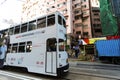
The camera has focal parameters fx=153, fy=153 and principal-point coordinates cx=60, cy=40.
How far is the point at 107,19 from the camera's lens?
112 feet

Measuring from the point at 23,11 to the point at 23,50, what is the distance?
6186cm

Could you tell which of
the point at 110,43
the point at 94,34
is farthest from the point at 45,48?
the point at 94,34

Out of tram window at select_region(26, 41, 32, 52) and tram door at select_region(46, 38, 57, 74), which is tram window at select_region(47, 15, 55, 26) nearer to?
tram door at select_region(46, 38, 57, 74)

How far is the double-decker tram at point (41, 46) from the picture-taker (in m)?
9.51

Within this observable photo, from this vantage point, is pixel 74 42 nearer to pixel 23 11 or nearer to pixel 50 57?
pixel 50 57

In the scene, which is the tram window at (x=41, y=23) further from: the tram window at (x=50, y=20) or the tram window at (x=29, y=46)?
the tram window at (x=29, y=46)

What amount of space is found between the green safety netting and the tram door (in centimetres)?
2479

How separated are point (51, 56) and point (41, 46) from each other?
1110 mm

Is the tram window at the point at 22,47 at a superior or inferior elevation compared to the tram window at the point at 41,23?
inferior

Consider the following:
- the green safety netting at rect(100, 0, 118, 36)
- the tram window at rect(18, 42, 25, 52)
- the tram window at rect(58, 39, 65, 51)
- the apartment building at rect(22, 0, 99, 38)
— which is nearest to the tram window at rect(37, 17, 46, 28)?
the tram window at rect(58, 39, 65, 51)

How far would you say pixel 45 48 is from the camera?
992cm

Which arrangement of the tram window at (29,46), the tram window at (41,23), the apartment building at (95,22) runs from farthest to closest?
the apartment building at (95,22), the tram window at (29,46), the tram window at (41,23)

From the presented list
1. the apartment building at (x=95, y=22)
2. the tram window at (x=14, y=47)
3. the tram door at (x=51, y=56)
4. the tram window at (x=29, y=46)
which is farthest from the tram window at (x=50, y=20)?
the apartment building at (x=95, y=22)

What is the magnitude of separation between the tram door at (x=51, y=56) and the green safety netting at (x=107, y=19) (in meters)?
24.8
